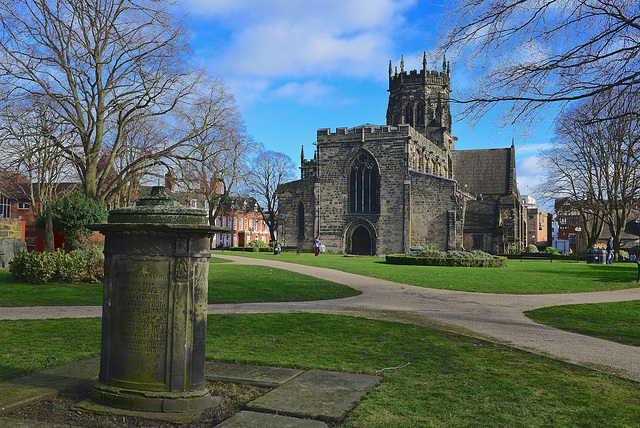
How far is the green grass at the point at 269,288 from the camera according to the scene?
1341 cm

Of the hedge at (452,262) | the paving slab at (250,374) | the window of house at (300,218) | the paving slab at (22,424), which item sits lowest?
the paving slab at (250,374)

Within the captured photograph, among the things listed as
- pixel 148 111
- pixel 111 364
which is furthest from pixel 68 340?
pixel 148 111

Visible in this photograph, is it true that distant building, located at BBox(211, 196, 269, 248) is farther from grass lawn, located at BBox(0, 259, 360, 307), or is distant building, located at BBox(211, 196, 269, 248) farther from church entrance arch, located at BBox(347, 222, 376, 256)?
grass lawn, located at BBox(0, 259, 360, 307)

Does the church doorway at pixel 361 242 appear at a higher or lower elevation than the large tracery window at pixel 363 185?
lower

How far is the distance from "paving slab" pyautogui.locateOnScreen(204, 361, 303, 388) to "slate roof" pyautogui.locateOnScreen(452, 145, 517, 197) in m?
60.6

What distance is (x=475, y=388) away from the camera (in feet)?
17.4

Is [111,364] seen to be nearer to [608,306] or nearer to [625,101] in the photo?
[625,101]

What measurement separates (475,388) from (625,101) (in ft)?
22.0

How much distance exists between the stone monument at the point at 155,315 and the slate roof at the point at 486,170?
202 ft

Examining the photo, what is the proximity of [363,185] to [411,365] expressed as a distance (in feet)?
136

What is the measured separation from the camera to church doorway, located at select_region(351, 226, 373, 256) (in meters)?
47.0

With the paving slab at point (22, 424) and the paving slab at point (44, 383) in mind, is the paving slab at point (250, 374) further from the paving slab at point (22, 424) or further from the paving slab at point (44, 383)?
the paving slab at point (22, 424)

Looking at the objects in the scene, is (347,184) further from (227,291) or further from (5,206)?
(5,206)

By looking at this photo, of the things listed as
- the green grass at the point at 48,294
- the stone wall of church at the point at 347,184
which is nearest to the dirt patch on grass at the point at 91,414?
the green grass at the point at 48,294
